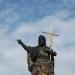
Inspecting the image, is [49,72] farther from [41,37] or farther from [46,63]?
[41,37]

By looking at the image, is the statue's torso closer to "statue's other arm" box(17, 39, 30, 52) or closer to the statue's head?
the statue's head

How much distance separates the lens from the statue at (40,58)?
24.7 meters

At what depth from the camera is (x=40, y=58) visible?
25219 millimetres

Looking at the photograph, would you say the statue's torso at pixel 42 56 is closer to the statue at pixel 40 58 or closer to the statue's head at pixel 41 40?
the statue at pixel 40 58

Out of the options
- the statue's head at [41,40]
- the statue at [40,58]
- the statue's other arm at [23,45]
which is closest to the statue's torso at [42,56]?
the statue at [40,58]

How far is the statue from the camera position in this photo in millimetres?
24688

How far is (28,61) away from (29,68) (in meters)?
0.64

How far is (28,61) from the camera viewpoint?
84.2 ft

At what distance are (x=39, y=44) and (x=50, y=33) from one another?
903 mm

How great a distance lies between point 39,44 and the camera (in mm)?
25594

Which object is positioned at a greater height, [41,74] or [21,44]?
[21,44]

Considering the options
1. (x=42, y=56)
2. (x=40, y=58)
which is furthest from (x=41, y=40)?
(x=40, y=58)

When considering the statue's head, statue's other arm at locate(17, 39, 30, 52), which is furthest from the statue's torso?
statue's other arm at locate(17, 39, 30, 52)

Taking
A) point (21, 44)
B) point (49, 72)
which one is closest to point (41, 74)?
point (49, 72)
